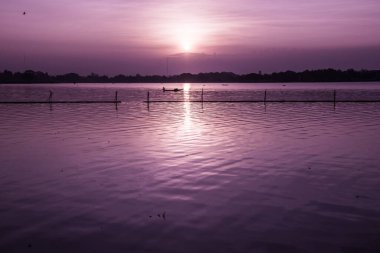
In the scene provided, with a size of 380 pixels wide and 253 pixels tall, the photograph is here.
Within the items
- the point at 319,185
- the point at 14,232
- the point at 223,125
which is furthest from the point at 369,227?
the point at 223,125

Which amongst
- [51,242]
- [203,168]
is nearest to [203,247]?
[51,242]

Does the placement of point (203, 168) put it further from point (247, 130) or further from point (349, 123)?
point (349, 123)

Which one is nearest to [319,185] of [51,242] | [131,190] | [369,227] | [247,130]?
[369,227]

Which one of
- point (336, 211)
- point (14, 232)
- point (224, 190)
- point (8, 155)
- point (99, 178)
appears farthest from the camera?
point (8, 155)

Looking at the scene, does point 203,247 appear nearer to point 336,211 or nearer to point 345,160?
point 336,211

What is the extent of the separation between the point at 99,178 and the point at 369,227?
7.98 metres

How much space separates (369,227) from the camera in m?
8.95

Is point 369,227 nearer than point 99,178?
Yes

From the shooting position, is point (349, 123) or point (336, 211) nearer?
point (336, 211)

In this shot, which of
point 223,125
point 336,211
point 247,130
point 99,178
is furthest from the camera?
point 223,125

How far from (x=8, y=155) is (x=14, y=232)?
9702 millimetres

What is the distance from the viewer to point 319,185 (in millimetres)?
12508

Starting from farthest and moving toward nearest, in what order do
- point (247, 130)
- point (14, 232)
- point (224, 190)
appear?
point (247, 130) < point (224, 190) < point (14, 232)

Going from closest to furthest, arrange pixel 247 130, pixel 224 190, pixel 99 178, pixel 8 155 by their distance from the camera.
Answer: pixel 224 190
pixel 99 178
pixel 8 155
pixel 247 130
